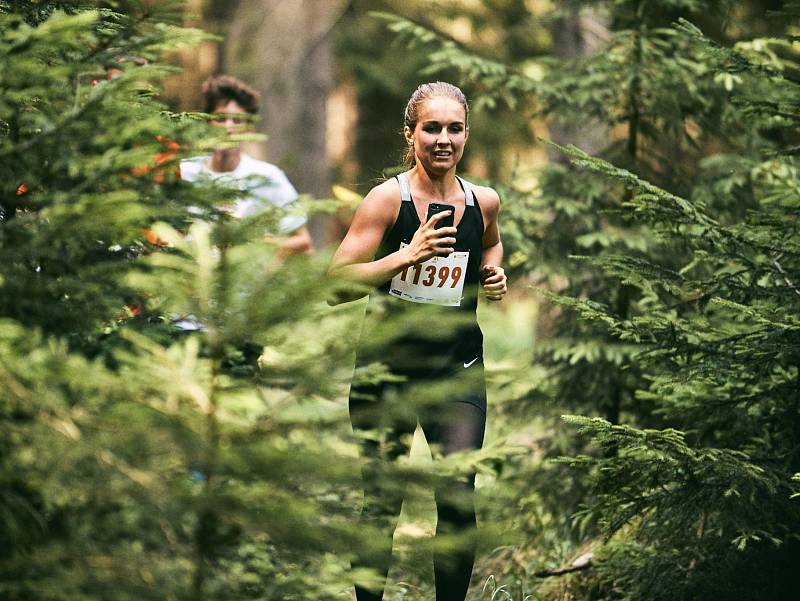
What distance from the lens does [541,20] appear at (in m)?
7.67

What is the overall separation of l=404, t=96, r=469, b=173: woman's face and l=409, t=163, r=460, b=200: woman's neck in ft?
0.15

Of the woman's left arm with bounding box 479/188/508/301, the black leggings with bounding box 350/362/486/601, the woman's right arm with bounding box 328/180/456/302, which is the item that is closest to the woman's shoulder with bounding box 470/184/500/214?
the woman's left arm with bounding box 479/188/508/301

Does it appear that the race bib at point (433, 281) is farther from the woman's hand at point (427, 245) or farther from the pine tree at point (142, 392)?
the pine tree at point (142, 392)

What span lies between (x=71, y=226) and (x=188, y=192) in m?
0.44

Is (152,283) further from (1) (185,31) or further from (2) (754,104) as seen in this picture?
(2) (754,104)

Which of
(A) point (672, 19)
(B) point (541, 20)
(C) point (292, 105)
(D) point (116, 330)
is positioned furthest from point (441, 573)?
(C) point (292, 105)

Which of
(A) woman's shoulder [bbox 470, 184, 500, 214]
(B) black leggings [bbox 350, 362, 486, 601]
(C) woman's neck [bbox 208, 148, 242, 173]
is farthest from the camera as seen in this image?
(C) woman's neck [bbox 208, 148, 242, 173]

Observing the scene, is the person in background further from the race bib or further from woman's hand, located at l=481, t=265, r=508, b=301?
woman's hand, located at l=481, t=265, r=508, b=301

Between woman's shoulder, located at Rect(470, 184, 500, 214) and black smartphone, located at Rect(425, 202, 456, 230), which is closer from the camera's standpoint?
black smartphone, located at Rect(425, 202, 456, 230)

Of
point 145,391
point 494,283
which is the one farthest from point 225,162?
point 145,391

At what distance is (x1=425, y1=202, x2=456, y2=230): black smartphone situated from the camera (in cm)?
404

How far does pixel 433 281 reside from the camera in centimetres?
409

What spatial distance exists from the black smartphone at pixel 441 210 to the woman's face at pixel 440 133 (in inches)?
6.0

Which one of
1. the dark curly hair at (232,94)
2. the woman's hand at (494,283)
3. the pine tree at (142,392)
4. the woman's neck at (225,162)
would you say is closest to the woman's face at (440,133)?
the woman's hand at (494,283)
